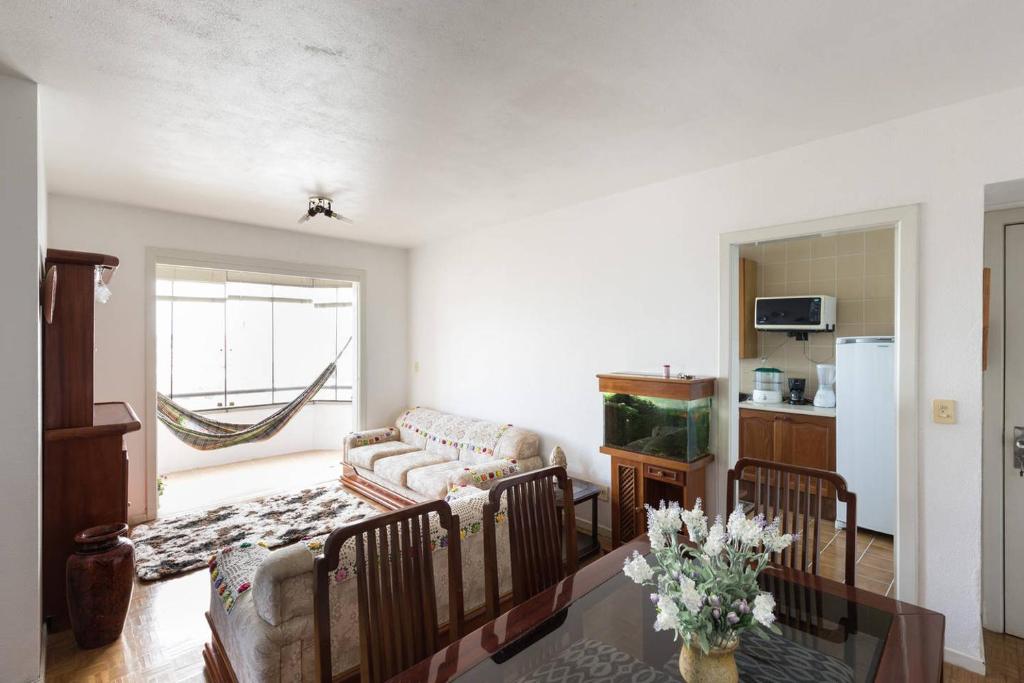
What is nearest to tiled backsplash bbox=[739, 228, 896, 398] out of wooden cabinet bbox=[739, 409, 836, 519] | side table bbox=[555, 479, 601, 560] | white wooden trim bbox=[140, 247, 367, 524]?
wooden cabinet bbox=[739, 409, 836, 519]

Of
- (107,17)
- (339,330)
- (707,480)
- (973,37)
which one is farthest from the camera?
(339,330)

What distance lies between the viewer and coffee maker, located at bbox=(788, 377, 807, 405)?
4.00 metres

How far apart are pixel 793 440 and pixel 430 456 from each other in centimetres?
Result: 288

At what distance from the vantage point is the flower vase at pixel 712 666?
1.02 meters

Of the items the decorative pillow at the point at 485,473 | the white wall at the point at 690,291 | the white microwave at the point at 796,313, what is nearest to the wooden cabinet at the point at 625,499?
the white wall at the point at 690,291

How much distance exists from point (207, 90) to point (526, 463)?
2.91 metres

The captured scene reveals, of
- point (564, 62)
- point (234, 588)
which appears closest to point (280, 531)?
point (234, 588)

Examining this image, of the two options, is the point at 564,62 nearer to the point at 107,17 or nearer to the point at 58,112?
the point at 107,17

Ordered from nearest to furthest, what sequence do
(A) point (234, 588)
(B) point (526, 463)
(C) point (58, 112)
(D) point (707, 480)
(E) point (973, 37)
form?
(E) point (973, 37), (A) point (234, 588), (C) point (58, 112), (D) point (707, 480), (B) point (526, 463)

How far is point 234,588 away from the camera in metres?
1.85

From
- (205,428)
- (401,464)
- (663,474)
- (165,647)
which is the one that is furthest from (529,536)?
(205,428)

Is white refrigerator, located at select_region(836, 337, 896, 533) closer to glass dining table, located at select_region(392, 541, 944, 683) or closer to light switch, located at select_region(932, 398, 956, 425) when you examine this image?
light switch, located at select_region(932, 398, 956, 425)

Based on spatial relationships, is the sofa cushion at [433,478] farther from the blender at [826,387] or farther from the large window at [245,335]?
the blender at [826,387]

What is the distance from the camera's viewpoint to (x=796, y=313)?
3.94 m
